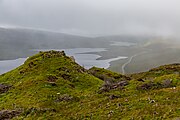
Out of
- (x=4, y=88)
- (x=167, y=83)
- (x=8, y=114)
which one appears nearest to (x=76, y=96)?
(x=8, y=114)

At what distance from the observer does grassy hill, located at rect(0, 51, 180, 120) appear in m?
26.3

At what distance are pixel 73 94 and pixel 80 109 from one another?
317 inches

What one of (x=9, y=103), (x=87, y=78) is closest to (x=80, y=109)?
(x=9, y=103)

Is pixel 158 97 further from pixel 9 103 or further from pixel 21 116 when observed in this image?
pixel 9 103

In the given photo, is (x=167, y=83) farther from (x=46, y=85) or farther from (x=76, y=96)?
(x=46, y=85)

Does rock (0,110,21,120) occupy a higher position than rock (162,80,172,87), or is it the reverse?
rock (162,80,172,87)

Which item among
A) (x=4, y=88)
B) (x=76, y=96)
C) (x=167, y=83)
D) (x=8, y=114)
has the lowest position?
(x=8, y=114)

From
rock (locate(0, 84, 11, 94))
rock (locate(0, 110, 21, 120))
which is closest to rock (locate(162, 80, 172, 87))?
rock (locate(0, 110, 21, 120))

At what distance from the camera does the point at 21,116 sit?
31.1 m

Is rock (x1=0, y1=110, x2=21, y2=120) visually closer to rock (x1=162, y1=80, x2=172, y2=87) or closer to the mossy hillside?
the mossy hillside

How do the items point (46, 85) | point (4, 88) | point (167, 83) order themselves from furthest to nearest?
point (4, 88)
point (46, 85)
point (167, 83)

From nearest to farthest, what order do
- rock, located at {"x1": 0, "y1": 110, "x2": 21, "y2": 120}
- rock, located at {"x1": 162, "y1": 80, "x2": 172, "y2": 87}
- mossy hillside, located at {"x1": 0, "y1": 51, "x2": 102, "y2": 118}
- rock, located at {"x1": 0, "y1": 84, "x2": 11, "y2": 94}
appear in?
rock, located at {"x1": 0, "y1": 110, "x2": 21, "y2": 120} → mossy hillside, located at {"x1": 0, "y1": 51, "x2": 102, "y2": 118} → rock, located at {"x1": 162, "y1": 80, "x2": 172, "y2": 87} → rock, located at {"x1": 0, "y1": 84, "x2": 11, "y2": 94}

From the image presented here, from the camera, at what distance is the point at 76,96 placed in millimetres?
36469

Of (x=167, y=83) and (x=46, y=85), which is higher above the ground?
(x=167, y=83)
